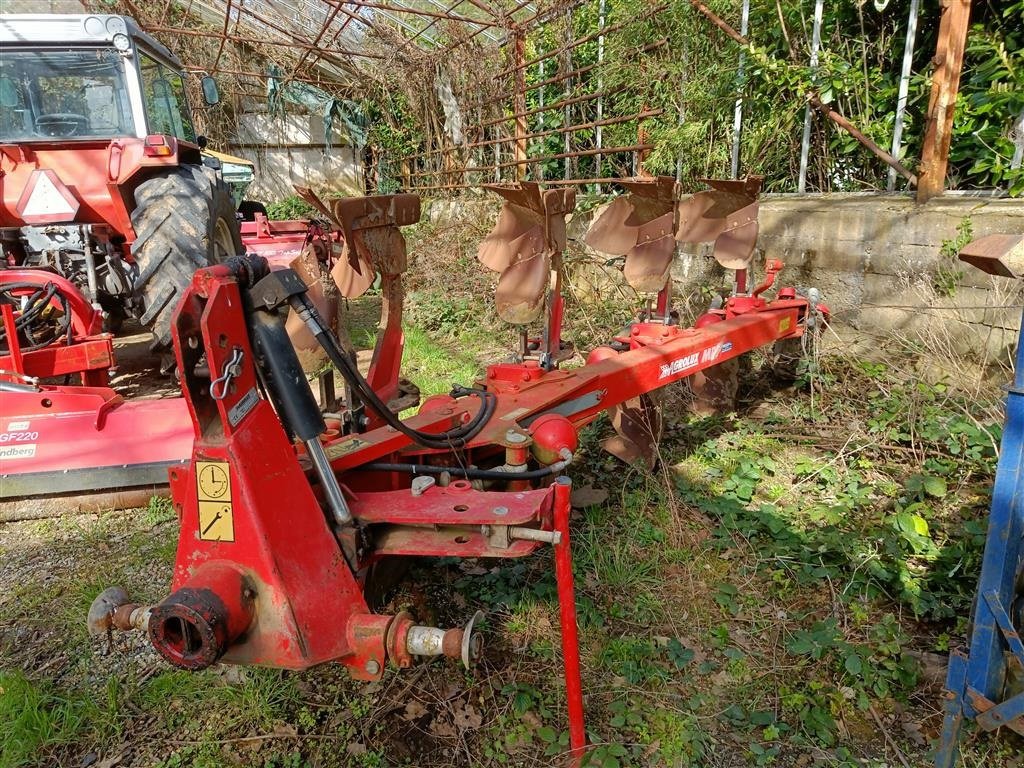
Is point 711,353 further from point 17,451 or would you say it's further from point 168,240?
point 168,240

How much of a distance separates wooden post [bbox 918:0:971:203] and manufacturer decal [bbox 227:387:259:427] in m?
3.42

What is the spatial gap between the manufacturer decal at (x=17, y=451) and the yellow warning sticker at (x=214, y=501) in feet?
4.99

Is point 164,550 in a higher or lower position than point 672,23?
lower

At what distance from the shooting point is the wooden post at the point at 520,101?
22.2ft

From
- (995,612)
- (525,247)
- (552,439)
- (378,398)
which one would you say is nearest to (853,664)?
(995,612)

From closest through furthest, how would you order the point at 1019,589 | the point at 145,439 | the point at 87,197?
the point at 1019,589 → the point at 145,439 → the point at 87,197

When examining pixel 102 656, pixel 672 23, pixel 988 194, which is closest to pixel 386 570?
pixel 102 656

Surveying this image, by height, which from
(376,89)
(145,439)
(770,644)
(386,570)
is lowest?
(770,644)

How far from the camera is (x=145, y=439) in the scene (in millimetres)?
2625

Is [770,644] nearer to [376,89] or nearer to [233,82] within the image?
[376,89]

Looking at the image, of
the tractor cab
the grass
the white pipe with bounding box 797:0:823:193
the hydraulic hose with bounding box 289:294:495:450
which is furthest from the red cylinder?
the tractor cab

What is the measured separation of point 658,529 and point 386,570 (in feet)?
3.74

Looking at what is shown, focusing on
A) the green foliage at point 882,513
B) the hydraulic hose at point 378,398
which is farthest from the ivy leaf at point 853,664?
the hydraulic hose at point 378,398

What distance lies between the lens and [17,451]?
8.29 feet
